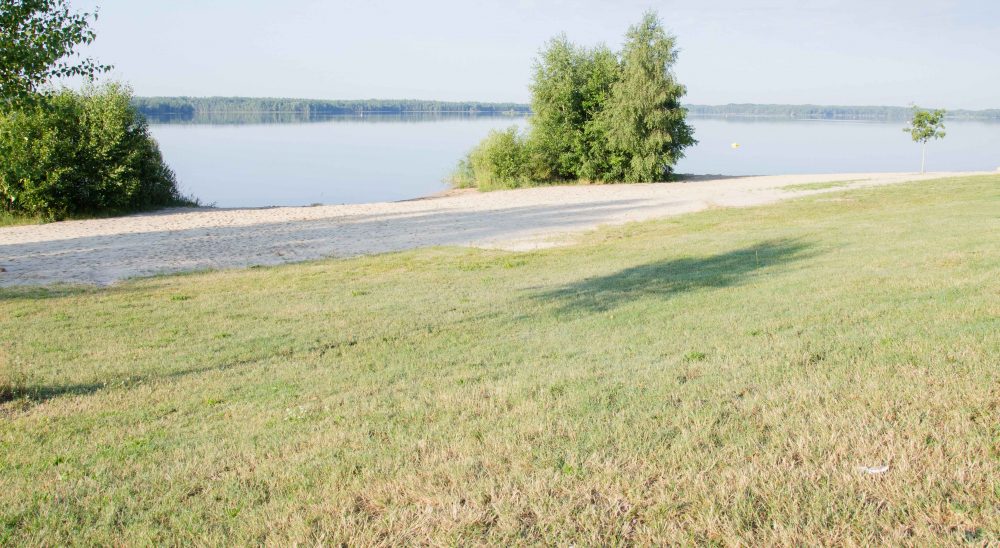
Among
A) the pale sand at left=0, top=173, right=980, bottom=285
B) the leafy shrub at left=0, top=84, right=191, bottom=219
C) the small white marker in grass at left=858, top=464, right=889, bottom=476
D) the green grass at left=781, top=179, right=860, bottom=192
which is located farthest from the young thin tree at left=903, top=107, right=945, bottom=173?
the small white marker in grass at left=858, top=464, right=889, bottom=476

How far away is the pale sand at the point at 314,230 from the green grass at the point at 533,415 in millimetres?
6789

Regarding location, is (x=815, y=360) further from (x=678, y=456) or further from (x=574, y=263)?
(x=574, y=263)

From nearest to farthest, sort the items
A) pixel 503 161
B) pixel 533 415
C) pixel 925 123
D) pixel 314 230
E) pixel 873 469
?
pixel 873 469 < pixel 533 415 < pixel 314 230 < pixel 503 161 < pixel 925 123

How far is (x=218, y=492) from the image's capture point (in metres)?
4.04

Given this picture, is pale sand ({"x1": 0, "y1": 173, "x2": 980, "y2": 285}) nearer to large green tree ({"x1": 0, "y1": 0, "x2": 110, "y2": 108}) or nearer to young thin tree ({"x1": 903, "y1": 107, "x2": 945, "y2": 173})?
large green tree ({"x1": 0, "y1": 0, "x2": 110, "y2": 108})

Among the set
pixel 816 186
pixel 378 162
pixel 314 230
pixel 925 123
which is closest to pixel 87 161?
pixel 314 230

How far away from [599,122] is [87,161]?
79.9 feet

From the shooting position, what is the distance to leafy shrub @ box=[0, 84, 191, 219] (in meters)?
24.7

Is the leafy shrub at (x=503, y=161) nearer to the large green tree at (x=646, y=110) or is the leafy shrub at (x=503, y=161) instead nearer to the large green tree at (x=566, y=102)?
the large green tree at (x=566, y=102)

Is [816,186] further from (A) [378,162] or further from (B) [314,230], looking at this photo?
(A) [378,162]

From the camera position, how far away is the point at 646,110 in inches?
1486

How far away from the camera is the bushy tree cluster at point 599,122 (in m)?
37.9

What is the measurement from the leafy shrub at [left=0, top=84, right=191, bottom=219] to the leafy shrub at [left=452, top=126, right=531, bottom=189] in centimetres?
1739

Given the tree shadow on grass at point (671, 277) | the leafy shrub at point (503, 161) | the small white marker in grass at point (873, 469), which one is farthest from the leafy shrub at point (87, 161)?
the small white marker in grass at point (873, 469)
